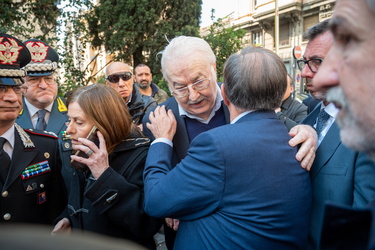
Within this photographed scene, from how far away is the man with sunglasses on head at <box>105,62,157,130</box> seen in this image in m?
4.02

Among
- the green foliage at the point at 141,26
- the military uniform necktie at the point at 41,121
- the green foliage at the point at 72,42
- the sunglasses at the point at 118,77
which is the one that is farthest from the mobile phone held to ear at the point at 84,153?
the green foliage at the point at 141,26

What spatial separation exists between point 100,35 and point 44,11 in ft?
19.8

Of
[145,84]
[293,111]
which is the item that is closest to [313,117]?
[293,111]

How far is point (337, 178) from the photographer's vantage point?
1331 millimetres

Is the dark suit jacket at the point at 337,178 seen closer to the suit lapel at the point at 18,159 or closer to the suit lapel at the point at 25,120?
the suit lapel at the point at 18,159

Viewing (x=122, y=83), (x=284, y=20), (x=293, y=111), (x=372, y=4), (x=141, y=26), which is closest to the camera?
(x=372, y=4)

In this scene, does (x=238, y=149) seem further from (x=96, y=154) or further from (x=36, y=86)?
(x=36, y=86)

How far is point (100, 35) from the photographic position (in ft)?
39.5

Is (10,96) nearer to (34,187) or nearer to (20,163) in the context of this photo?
(20,163)

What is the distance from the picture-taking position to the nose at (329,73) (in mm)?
877

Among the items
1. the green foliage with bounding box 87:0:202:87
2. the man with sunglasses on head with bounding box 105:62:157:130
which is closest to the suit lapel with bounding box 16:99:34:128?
the man with sunglasses on head with bounding box 105:62:157:130

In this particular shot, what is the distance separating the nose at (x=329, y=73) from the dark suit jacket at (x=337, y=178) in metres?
0.49

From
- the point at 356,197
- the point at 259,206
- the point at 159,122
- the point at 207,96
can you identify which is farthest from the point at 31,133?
the point at 356,197

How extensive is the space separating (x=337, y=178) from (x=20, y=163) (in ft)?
6.46
